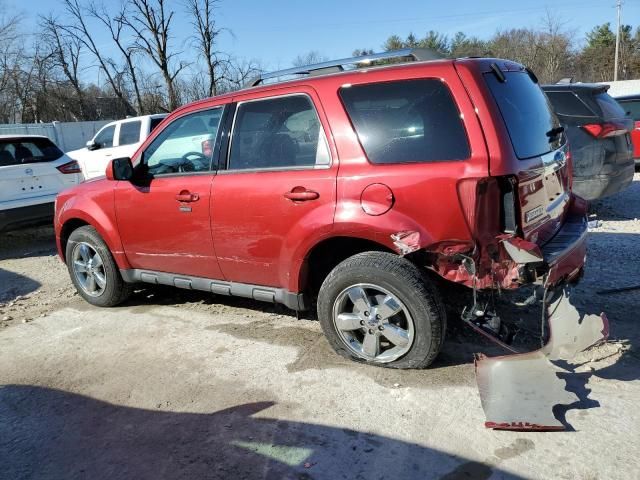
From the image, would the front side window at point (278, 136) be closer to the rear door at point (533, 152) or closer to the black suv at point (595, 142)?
the rear door at point (533, 152)

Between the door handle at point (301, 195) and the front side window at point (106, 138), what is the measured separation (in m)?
10.2

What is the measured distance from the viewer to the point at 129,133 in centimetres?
1212

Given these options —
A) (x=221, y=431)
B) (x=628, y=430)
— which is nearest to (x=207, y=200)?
(x=221, y=431)

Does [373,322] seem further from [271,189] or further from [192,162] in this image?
[192,162]

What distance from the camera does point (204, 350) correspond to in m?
4.11

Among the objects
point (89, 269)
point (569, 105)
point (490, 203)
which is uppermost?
point (569, 105)

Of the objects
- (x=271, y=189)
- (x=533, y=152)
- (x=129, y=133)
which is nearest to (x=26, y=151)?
(x=129, y=133)

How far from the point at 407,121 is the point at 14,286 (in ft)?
17.1

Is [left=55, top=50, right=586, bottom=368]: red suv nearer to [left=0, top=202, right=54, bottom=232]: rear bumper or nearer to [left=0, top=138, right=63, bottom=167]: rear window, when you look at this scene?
[left=0, top=202, right=54, bottom=232]: rear bumper

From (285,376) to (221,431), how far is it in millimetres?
685

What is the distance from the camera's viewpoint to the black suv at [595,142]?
6.75 metres

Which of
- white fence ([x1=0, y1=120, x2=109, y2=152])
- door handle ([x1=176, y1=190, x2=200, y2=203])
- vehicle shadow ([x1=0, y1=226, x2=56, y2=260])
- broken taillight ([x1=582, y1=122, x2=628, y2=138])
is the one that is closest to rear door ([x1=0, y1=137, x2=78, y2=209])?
vehicle shadow ([x1=0, y1=226, x2=56, y2=260])

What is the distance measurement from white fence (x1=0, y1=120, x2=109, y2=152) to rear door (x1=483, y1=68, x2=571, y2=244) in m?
24.3

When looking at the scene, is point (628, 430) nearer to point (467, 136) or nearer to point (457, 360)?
point (457, 360)
